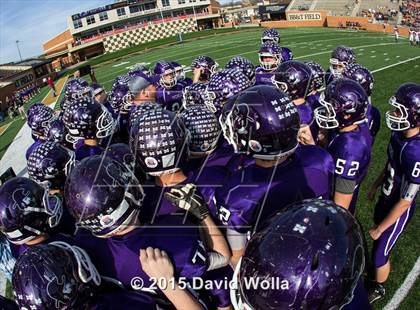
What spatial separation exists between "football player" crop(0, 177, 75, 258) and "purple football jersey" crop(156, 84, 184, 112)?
12.9 feet

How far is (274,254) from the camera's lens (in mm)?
1579

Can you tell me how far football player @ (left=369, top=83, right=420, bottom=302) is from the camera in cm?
346

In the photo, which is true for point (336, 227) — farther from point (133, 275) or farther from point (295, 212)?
point (133, 275)

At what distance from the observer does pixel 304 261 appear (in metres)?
1.54

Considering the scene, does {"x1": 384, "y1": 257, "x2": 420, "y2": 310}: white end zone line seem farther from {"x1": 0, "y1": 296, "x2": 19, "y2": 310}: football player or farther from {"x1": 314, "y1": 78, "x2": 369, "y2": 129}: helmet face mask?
{"x1": 0, "y1": 296, "x2": 19, "y2": 310}: football player

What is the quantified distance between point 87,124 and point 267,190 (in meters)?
2.93

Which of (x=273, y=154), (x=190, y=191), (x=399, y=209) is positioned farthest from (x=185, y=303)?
(x=399, y=209)

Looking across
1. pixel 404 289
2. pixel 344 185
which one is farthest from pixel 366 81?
pixel 404 289

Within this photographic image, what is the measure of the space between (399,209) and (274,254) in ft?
8.04

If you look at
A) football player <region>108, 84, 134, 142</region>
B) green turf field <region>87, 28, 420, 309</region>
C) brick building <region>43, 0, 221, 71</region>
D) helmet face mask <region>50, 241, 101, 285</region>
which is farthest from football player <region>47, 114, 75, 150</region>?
brick building <region>43, 0, 221, 71</region>

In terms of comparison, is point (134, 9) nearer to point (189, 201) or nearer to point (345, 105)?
point (345, 105)

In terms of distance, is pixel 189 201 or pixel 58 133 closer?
pixel 189 201

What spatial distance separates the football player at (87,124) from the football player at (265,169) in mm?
2473

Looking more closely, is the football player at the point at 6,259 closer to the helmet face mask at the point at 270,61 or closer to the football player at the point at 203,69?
the helmet face mask at the point at 270,61
